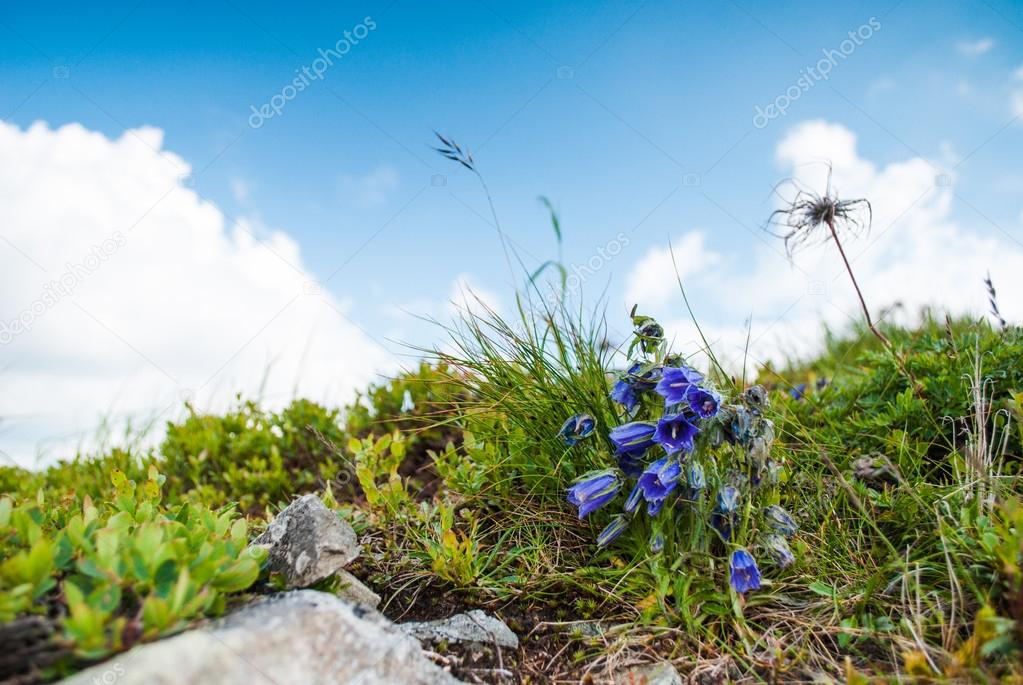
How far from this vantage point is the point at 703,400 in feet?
9.39

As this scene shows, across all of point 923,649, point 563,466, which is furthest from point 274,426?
point 923,649

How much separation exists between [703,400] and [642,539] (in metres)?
0.74

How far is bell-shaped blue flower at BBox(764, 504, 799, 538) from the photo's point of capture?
3.11 meters

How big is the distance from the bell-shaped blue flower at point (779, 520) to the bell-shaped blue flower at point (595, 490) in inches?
26.7

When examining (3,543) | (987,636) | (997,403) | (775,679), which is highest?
(997,403)

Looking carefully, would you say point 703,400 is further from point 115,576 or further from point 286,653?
point 115,576

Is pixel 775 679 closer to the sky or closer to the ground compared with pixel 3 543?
closer to the ground

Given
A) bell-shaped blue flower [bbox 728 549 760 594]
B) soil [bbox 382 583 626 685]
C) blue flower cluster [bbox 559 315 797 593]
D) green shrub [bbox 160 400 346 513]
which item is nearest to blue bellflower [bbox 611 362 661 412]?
blue flower cluster [bbox 559 315 797 593]

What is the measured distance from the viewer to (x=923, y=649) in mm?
2588

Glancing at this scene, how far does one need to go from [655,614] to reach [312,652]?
1.47 meters

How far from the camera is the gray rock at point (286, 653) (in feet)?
6.66

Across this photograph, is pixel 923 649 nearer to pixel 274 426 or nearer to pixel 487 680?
pixel 487 680

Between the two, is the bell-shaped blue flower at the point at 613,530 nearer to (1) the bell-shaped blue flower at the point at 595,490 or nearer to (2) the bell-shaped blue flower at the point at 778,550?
(1) the bell-shaped blue flower at the point at 595,490

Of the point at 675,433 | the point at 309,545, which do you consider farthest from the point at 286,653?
the point at 675,433
